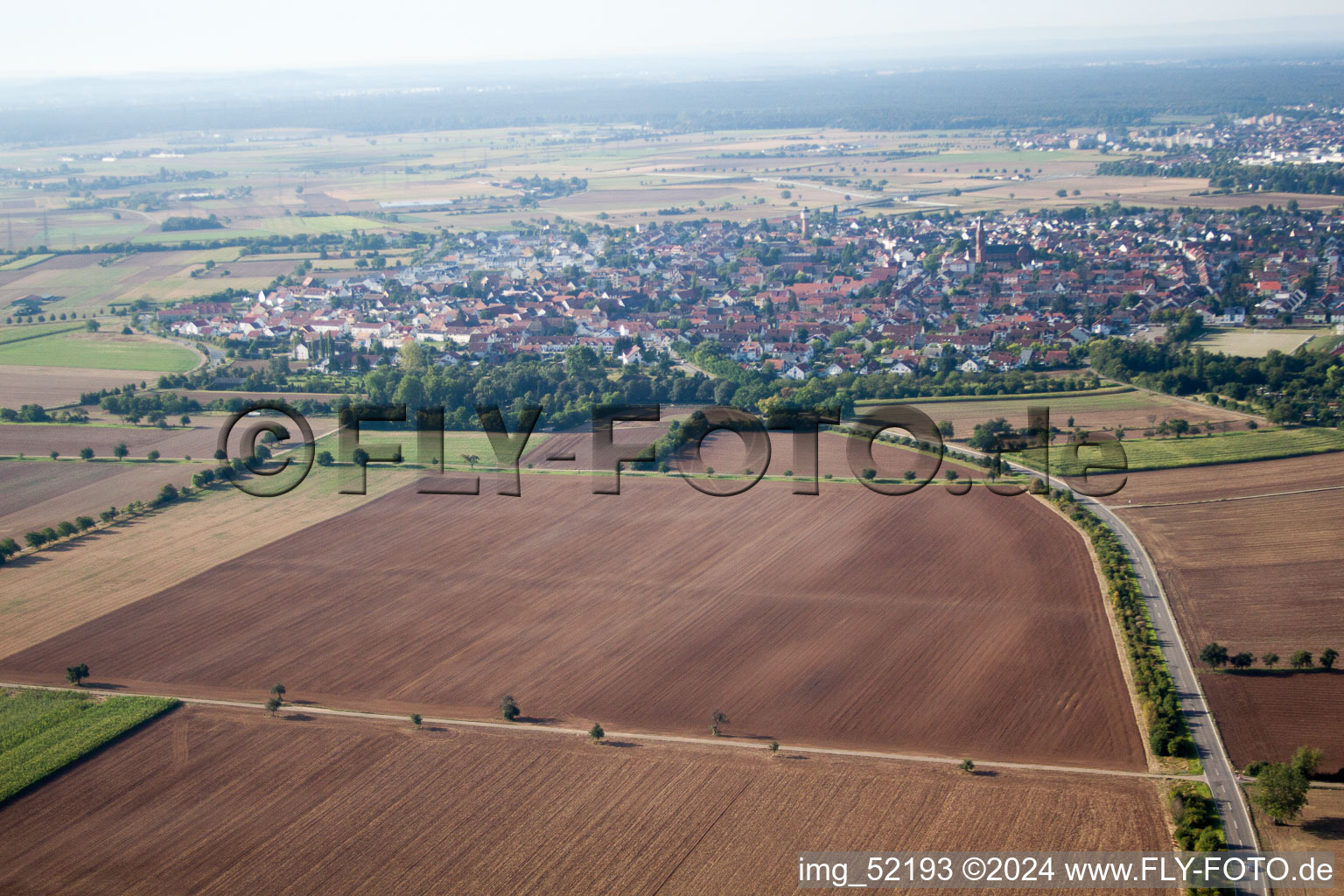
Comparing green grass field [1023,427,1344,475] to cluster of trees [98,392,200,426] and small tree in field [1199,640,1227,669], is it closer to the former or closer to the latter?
small tree in field [1199,640,1227,669]

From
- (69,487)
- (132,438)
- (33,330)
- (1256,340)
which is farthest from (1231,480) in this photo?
(33,330)

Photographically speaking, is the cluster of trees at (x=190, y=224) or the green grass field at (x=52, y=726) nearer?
the green grass field at (x=52, y=726)

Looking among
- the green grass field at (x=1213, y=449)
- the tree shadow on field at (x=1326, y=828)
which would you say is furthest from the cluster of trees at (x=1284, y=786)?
the green grass field at (x=1213, y=449)

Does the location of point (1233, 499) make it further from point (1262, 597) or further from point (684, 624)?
point (684, 624)

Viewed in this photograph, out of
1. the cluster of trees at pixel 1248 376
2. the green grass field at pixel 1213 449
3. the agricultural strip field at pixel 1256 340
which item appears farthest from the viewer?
the agricultural strip field at pixel 1256 340

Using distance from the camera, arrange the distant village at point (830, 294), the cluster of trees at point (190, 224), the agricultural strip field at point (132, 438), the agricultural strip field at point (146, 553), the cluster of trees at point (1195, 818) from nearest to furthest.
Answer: the cluster of trees at point (1195, 818) < the agricultural strip field at point (146, 553) < the agricultural strip field at point (132, 438) < the distant village at point (830, 294) < the cluster of trees at point (190, 224)

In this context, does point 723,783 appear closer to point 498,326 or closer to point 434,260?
point 498,326

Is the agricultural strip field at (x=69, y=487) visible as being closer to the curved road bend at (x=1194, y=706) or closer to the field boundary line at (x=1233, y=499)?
the curved road bend at (x=1194, y=706)
